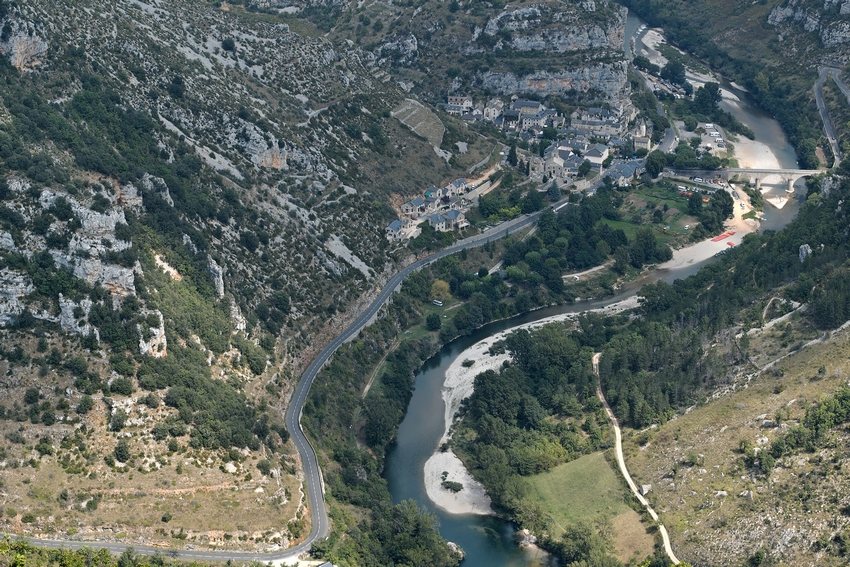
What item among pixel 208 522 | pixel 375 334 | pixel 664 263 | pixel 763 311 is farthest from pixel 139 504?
pixel 664 263

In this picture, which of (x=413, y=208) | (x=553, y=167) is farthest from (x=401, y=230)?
(x=553, y=167)

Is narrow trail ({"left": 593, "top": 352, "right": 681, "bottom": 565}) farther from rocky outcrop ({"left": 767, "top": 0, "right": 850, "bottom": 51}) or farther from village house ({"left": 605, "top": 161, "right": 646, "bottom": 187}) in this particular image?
rocky outcrop ({"left": 767, "top": 0, "right": 850, "bottom": 51})

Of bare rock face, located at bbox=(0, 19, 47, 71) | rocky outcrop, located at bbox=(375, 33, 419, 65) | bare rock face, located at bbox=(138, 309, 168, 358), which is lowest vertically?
rocky outcrop, located at bbox=(375, 33, 419, 65)

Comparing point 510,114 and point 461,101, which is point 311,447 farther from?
point 461,101

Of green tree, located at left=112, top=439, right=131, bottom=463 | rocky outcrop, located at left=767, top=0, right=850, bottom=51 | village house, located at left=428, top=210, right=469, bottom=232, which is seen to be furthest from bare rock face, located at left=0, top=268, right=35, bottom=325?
rocky outcrop, located at left=767, top=0, right=850, bottom=51

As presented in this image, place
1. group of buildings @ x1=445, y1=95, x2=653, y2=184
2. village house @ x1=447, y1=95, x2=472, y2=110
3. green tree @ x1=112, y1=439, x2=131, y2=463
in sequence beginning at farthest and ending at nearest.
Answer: village house @ x1=447, y1=95, x2=472, y2=110 < group of buildings @ x1=445, y1=95, x2=653, y2=184 < green tree @ x1=112, y1=439, x2=131, y2=463

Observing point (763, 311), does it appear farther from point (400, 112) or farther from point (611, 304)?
point (400, 112)

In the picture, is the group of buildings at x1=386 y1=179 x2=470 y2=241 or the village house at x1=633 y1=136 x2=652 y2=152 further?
the village house at x1=633 y1=136 x2=652 y2=152
